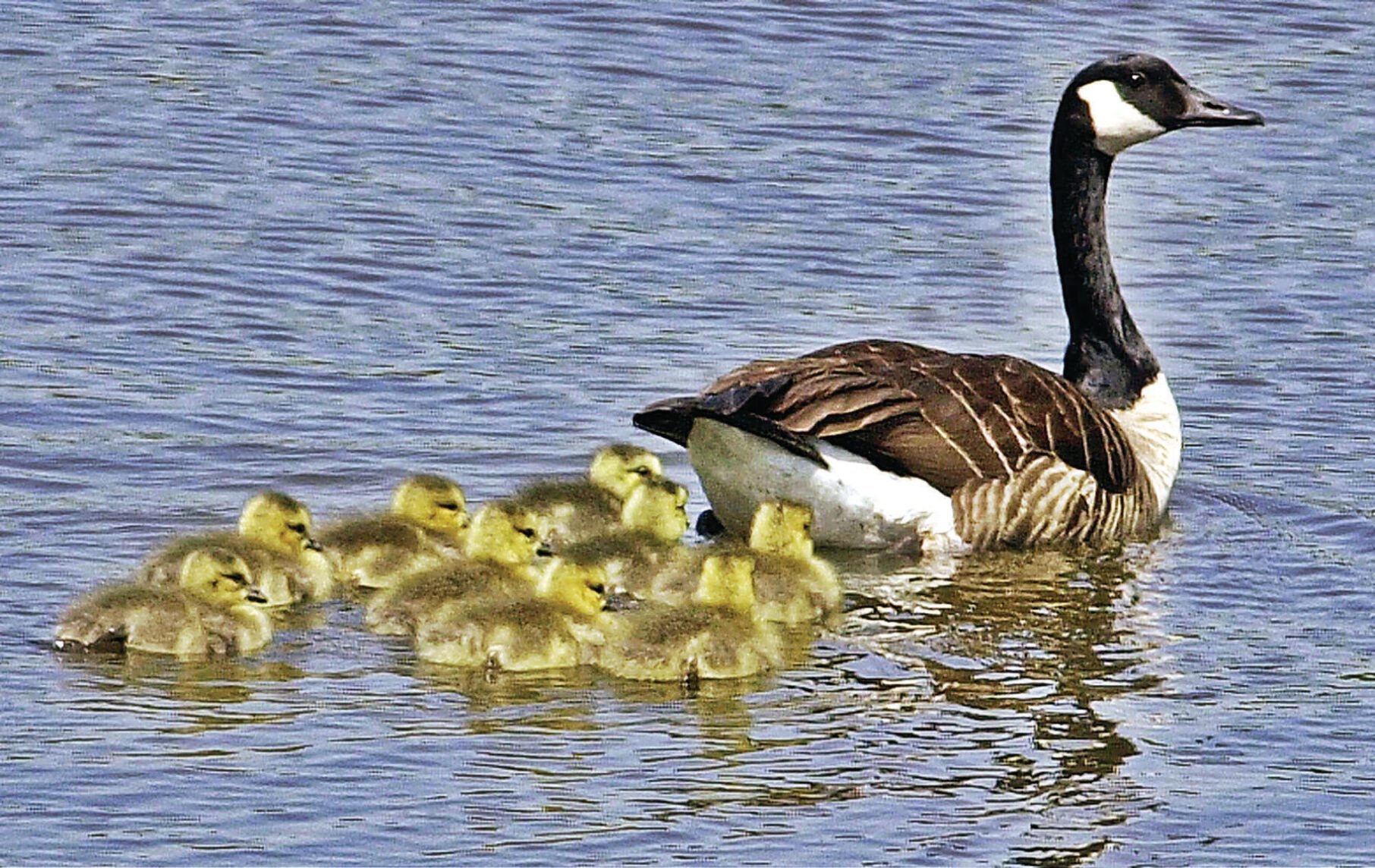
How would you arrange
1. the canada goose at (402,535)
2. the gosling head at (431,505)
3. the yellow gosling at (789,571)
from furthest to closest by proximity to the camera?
the gosling head at (431,505), the canada goose at (402,535), the yellow gosling at (789,571)

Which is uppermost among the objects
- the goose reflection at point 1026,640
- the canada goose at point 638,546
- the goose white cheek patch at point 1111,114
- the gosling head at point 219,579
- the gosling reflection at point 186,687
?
the goose white cheek patch at point 1111,114

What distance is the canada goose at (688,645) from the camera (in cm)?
763

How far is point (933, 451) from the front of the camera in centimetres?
934

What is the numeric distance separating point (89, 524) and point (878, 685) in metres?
2.87

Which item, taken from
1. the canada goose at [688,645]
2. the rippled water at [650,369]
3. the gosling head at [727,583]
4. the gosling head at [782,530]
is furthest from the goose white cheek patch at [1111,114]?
the canada goose at [688,645]

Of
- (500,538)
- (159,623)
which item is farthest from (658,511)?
(159,623)

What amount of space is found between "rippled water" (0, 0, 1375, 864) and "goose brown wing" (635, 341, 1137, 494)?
0.38 metres

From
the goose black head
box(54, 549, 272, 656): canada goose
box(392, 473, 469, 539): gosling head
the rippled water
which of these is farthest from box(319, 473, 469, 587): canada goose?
the goose black head

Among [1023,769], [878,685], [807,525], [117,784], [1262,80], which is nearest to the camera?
[117,784]

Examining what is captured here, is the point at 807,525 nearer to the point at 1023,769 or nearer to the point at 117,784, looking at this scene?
the point at 1023,769

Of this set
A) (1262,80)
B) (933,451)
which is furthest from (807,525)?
(1262,80)

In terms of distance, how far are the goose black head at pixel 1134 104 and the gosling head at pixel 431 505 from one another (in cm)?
307

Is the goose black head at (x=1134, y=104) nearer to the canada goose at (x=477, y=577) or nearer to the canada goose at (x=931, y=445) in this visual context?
the canada goose at (x=931, y=445)

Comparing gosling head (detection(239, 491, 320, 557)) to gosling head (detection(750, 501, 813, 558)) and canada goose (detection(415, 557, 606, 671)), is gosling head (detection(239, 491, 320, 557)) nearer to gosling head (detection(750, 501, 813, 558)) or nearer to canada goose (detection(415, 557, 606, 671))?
canada goose (detection(415, 557, 606, 671))
